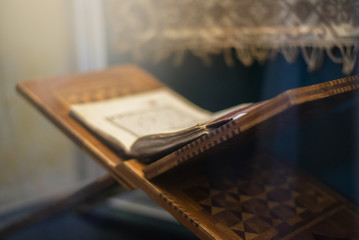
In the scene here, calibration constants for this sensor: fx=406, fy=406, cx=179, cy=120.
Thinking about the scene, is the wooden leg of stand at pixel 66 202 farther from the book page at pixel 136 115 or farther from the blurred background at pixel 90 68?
the blurred background at pixel 90 68

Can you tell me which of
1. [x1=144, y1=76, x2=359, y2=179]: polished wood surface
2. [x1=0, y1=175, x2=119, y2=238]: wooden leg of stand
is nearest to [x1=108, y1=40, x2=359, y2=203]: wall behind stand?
[x1=144, y1=76, x2=359, y2=179]: polished wood surface

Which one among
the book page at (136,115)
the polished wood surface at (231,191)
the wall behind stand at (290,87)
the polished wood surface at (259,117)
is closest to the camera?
the polished wood surface at (259,117)

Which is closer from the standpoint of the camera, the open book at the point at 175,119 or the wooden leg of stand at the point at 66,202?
the open book at the point at 175,119

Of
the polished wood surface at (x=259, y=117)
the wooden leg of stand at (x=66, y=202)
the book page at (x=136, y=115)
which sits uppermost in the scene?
the polished wood surface at (x=259, y=117)

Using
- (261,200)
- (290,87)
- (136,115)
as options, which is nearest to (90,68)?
(136,115)

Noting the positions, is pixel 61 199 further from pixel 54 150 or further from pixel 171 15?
pixel 171 15

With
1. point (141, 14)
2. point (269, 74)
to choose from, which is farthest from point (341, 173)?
point (141, 14)

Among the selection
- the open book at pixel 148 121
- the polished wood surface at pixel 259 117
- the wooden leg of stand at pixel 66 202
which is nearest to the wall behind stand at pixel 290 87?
the open book at pixel 148 121

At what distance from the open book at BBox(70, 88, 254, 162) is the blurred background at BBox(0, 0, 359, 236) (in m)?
0.22

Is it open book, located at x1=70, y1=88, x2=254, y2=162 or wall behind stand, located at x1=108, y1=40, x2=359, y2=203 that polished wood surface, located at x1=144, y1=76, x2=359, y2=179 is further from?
wall behind stand, located at x1=108, y1=40, x2=359, y2=203

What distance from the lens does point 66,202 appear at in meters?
1.21

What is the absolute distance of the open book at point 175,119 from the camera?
0.72m

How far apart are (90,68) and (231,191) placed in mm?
1024

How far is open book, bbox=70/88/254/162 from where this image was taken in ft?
2.86
